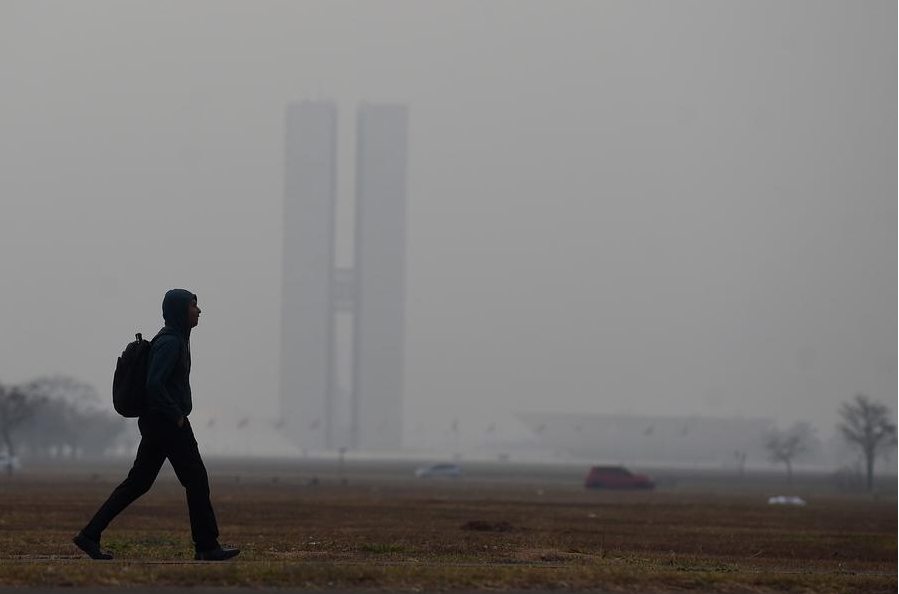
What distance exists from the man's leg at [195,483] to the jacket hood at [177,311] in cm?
84

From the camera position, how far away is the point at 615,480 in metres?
76.4

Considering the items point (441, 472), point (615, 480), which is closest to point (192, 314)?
point (615, 480)

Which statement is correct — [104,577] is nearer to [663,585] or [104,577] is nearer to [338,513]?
[663,585]

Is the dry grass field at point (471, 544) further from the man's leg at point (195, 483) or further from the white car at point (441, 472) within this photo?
the white car at point (441, 472)

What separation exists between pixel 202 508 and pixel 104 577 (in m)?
2.20

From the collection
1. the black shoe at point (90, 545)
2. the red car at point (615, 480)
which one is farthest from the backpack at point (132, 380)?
the red car at point (615, 480)

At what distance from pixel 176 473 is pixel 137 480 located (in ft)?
1.25

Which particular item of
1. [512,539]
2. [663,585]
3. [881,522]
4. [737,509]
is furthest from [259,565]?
[737,509]

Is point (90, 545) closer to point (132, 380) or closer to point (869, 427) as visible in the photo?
point (132, 380)

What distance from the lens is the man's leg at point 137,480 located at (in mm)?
13609

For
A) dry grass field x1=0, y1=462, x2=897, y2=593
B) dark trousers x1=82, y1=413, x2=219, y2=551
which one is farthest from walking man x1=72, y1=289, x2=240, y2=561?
dry grass field x1=0, y1=462, x2=897, y2=593

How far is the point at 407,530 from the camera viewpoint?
2805cm

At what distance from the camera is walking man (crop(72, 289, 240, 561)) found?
44.2 feet

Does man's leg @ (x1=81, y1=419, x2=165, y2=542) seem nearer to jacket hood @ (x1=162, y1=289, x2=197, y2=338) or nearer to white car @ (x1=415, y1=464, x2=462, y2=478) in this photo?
jacket hood @ (x1=162, y1=289, x2=197, y2=338)
